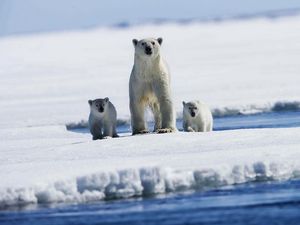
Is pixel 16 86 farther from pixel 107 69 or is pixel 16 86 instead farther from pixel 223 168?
pixel 223 168

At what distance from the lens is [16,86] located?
21359mm

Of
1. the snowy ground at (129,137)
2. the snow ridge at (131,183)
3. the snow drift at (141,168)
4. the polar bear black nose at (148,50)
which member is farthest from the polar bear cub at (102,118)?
the snow ridge at (131,183)

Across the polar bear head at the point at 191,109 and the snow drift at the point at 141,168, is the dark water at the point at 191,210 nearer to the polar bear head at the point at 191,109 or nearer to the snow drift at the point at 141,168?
the snow drift at the point at 141,168

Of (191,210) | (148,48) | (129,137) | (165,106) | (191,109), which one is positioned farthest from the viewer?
(191,109)

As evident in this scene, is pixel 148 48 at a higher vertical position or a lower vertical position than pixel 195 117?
higher

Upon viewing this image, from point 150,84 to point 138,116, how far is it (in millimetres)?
324

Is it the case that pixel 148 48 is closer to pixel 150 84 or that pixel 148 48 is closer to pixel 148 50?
pixel 148 50

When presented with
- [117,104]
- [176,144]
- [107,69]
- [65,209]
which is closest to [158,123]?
[176,144]

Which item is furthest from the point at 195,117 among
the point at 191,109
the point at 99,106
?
the point at 99,106

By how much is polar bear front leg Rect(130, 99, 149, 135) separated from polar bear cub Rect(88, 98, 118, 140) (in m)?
0.20

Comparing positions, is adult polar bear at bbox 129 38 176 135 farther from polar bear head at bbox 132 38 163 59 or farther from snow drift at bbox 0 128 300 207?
snow drift at bbox 0 128 300 207

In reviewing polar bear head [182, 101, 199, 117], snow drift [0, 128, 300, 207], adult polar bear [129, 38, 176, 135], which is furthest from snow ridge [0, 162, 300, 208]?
polar bear head [182, 101, 199, 117]

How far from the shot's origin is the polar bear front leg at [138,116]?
9391 millimetres

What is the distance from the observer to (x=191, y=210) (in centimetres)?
650
